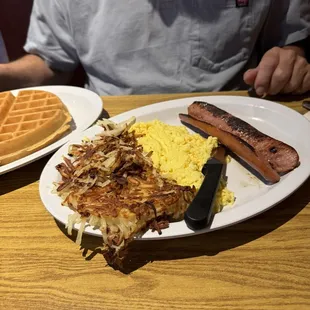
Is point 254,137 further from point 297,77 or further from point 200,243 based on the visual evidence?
point 297,77

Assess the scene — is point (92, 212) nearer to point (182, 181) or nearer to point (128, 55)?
point (182, 181)

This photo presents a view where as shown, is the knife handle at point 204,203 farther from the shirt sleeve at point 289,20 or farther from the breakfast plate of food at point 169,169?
the shirt sleeve at point 289,20

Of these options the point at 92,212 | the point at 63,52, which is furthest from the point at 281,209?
the point at 63,52

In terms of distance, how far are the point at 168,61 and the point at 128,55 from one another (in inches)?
6.3

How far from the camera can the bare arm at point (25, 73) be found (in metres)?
1.73

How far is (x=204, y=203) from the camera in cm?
84

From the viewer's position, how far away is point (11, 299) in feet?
2.63

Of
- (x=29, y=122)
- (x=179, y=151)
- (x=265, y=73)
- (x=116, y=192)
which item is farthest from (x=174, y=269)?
(x=265, y=73)

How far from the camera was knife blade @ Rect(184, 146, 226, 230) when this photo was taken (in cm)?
80

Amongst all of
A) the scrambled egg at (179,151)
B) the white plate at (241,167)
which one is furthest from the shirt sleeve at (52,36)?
the scrambled egg at (179,151)

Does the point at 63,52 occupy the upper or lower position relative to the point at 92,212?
lower

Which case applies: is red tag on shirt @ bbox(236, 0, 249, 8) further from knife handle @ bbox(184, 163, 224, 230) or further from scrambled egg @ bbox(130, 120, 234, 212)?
knife handle @ bbox(184, 163, 224, 230)

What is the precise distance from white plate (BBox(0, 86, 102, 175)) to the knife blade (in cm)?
45

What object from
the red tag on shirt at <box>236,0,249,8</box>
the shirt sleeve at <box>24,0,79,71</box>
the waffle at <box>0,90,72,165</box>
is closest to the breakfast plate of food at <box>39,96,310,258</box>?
the waffle at <box>0,90,72,165</box>
